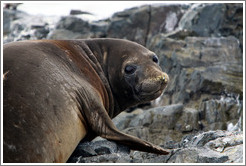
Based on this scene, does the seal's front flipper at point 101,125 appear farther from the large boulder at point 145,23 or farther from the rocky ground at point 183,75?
the large boulder at point 145,23

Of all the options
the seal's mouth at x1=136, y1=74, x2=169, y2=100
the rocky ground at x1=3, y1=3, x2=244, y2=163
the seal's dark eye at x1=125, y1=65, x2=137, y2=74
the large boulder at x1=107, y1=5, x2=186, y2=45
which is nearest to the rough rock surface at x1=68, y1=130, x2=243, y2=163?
the rocky ground at x1=3, y1=3, x2=244, y2=163

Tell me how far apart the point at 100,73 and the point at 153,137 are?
913 centimetres

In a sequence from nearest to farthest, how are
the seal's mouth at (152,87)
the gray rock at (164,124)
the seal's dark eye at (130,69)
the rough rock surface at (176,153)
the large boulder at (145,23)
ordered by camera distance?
the rough rock surface at (176,153)
the seal's mouth at (152,87)
the seal's dark eye at (130,69)
the gray rock at (164,124)
the large boulder at (145,23)

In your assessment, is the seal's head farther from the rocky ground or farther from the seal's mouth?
the rocky ground

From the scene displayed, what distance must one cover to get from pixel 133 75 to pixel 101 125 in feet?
4.82

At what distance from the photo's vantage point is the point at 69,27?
31.2 m

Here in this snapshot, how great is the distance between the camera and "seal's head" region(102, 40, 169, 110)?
6.25 meters

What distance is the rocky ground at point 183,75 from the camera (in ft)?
16.6

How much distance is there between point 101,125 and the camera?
5.13 metres

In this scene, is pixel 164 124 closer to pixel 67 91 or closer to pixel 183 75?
pixel 183 75

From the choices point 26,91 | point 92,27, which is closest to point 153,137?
point 26,91

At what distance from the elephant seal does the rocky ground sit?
0.35m

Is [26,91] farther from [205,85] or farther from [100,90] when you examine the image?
[205,85]

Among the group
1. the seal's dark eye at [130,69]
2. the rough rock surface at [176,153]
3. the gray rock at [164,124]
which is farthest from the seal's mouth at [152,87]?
the gray rock at [164,124]
